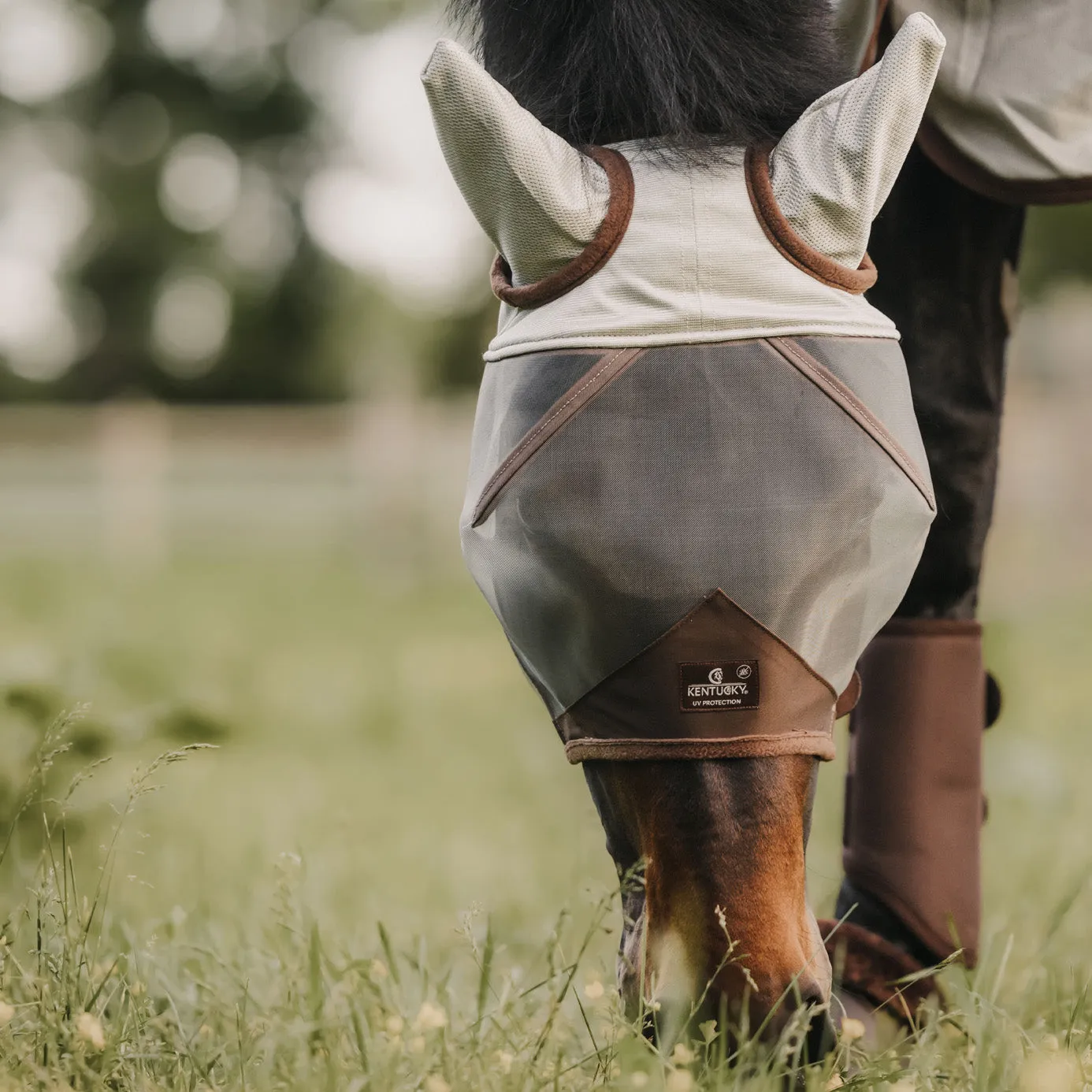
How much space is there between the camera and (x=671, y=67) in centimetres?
123

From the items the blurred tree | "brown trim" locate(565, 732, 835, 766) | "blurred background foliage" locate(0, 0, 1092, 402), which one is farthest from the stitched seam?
"blurred background foliage" locate(0, 0, 1092, 402)

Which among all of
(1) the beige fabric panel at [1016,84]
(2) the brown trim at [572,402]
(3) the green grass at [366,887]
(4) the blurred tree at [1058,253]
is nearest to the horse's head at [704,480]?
(2) the brown trim at [572,402]

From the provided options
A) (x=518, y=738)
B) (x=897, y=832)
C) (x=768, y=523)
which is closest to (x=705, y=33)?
(x=768, y=523)

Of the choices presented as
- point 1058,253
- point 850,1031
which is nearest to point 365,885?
point 850,1031

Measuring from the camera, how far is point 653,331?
46.5 inches

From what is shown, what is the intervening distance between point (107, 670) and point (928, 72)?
2.42m

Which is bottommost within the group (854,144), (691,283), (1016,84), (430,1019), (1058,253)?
(430,1019)

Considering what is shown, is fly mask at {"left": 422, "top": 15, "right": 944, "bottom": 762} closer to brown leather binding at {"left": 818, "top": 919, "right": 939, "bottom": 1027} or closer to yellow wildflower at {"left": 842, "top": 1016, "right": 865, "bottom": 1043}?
yellow wildflower at {"left": 842, "top": 1016, "right": 865, "bottom": 1043}

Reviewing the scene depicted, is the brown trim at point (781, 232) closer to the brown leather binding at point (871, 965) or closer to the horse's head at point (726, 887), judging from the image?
the horse's head at point (726, 887)

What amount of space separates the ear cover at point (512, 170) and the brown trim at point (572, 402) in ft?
0.32

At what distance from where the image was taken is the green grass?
1.40m

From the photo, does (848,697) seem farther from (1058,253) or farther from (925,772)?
(1058,253)

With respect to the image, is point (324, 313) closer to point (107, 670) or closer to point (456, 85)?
point (107, 670)

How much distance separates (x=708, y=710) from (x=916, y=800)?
1.95ft
